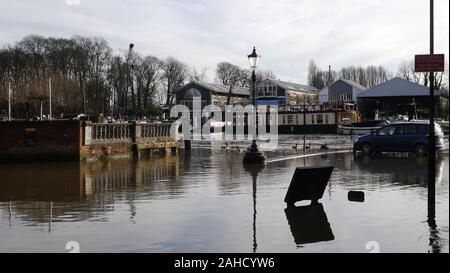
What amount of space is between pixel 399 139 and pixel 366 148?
1.65 metres

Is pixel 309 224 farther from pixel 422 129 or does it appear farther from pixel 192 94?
pixel 192 94

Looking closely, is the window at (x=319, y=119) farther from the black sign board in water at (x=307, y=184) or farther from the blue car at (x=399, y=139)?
the black sign board in water at (x=307, y=184)

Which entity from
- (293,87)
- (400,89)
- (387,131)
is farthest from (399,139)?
(293,87)

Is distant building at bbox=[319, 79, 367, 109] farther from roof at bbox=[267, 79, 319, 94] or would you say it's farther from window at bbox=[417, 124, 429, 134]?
window at bbox=[417, 124, 429, 134]

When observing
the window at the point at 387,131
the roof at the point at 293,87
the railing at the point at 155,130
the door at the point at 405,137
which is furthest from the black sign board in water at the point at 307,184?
the roof at the point at 293,87

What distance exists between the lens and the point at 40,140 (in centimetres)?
2178

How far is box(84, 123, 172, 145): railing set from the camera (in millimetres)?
22594

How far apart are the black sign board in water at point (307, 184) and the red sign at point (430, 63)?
253 centimetres

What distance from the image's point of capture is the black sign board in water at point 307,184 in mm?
9797

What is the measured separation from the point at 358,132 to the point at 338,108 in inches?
535

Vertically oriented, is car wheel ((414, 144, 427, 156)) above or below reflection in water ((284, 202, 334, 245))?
above

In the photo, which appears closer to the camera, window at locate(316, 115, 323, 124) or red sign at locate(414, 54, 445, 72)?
red sign at locate(414, 54, 445, 72)

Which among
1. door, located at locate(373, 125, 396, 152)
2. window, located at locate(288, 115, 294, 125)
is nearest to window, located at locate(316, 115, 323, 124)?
window, located at locate(288, 115, 294, 125)

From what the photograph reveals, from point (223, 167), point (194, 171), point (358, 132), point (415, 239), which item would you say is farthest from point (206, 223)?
point (358, 132)
